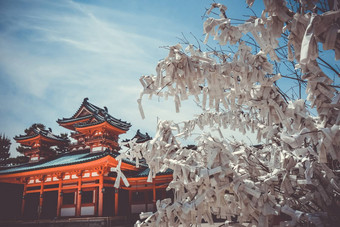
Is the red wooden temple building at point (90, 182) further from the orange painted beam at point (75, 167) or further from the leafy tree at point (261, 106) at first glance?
the leafy tree at point (261, 106)

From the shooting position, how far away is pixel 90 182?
427 inches

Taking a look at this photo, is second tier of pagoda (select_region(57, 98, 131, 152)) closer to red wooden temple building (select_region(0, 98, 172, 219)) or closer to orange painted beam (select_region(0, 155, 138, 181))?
red wooden temple building (select_region(0, 98, 172, 219))

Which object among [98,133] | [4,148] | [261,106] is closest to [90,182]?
[98,133]

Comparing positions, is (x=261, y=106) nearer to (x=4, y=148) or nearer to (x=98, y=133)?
(x=98, y=133)

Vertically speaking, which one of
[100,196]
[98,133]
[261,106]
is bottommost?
[100,196]

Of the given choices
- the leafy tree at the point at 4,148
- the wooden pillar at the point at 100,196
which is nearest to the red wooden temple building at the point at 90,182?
the wooden pillar at the point at 100,196

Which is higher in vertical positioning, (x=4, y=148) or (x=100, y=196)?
(x=4, y=148)

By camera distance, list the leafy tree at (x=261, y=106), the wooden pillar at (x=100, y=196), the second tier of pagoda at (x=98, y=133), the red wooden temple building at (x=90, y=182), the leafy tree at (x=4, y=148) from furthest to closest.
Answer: the leafy tree at (x=4, y=148) < the second tier of pagoda at (x=98, y=133) < the red wooden temple building at (x=90, y=182) < the wooden pillar at (x=100, y=196) < the leafy tree at (x=261, y=106)

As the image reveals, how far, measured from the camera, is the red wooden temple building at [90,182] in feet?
34.3

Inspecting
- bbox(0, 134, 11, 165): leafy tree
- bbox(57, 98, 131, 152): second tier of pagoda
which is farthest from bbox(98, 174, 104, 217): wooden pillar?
bbox(0, 134, 11, 165): leafy tree

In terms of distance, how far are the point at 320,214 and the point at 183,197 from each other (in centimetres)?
115

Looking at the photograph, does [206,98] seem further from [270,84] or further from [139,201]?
[139,201]

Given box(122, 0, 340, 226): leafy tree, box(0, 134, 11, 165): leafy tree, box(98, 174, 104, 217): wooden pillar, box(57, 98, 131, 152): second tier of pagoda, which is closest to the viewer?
box(122, 0, 340, 226): leafy tree

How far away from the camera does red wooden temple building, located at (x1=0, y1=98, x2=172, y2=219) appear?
10469 millimetres
